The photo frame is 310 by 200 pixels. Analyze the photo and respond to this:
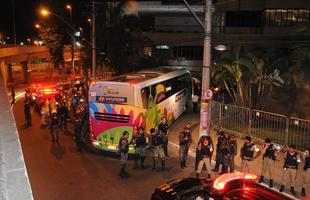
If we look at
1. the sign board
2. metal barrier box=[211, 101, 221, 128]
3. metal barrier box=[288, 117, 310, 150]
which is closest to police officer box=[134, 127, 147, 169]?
the sign board

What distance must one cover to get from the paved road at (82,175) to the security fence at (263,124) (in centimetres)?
391

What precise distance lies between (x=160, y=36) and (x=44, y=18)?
54.4 feet

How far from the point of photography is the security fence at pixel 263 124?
575 inches

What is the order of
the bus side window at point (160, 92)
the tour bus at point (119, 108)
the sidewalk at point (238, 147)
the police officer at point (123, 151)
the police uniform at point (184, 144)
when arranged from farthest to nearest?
the bus side window at point (160, 92)
the tour bus at point (119, 108)
the police uniform at point (184, 144)
the police officer at point (123, 151)
the sidewalk at point (238, 147)

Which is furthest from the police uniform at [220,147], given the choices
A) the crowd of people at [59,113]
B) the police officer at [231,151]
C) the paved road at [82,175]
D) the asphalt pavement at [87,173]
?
the crowd of people at [59,113]

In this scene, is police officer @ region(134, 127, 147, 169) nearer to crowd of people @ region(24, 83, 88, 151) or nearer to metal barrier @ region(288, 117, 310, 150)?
crowd of people @ region(24, 83, 88, 151)

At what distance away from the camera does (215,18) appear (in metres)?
38.8

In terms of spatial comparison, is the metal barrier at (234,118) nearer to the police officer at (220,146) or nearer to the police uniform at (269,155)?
the police officer at (220,146)

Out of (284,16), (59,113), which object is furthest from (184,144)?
(284,16)

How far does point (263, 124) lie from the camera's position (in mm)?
16297

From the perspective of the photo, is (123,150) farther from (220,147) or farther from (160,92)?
(160,92)

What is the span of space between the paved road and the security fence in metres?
3.91

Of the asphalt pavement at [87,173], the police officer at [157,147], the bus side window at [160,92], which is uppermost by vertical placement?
the bus side window at [160,92]

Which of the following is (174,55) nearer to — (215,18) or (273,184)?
(215,18)
